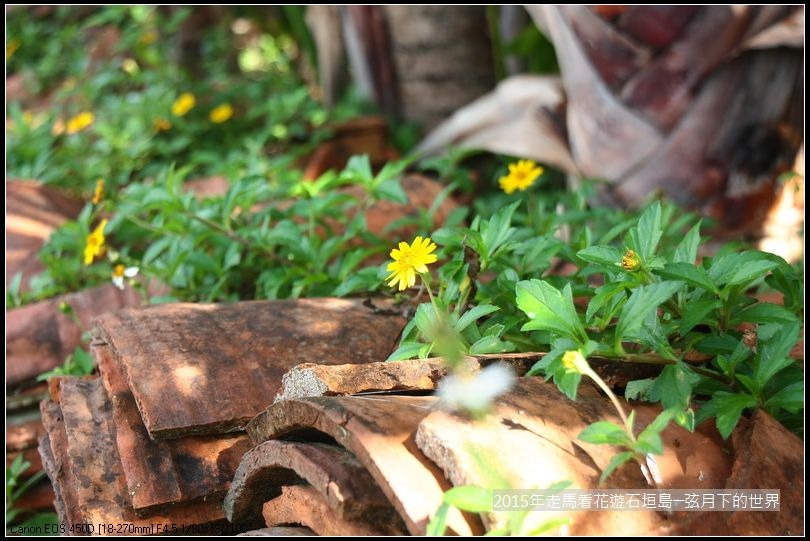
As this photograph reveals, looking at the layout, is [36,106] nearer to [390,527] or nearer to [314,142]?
[314,142]

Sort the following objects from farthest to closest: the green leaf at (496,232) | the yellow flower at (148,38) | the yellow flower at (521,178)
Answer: the yellow flower at (148,38) → the yellow flower at (521,178) → the green leaf at (496,232)

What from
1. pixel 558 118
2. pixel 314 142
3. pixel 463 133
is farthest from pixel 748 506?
pixel 314 142

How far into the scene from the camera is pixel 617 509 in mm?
1137

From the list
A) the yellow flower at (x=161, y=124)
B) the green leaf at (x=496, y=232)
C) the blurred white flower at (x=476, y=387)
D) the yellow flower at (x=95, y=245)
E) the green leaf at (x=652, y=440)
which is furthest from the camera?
the yellow flower at (x=161, y=124)

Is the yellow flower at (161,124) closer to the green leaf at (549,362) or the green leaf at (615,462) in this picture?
the green leaf at (549,362)

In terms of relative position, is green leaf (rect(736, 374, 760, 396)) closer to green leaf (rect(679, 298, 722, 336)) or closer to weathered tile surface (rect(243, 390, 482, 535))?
green leaf (rect(679, 298, 722, 336))

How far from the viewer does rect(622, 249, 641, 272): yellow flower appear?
1.36 meters

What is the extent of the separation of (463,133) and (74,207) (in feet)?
4.42

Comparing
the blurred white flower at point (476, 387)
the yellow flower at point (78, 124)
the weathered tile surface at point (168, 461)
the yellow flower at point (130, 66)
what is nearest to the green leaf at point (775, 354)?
the blurred white flower at point (476, 387)

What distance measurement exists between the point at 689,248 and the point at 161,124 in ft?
8.55

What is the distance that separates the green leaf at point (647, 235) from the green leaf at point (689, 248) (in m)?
0.10

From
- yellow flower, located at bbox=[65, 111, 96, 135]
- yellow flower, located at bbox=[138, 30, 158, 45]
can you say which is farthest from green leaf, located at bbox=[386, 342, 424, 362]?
yellow flower, located at bbox=[138, 30, 158, 45]

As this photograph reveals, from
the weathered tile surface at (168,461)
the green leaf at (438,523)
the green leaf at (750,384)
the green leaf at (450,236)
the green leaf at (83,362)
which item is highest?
the green leaf at (450,236)

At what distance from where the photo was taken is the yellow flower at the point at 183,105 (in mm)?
3705
